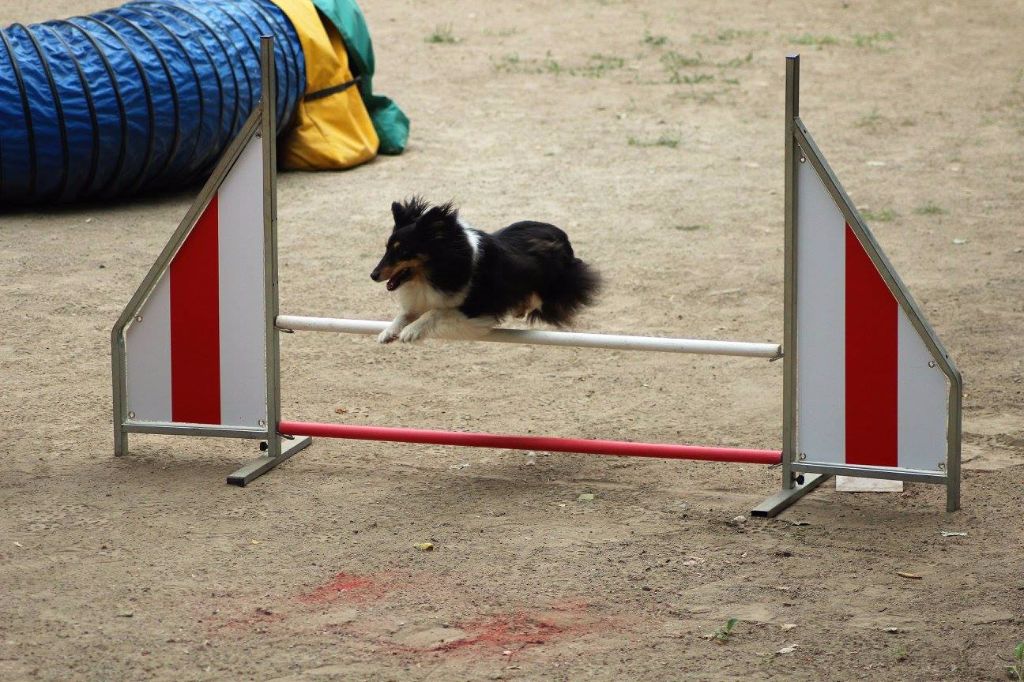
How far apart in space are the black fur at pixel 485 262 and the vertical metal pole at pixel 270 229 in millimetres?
450

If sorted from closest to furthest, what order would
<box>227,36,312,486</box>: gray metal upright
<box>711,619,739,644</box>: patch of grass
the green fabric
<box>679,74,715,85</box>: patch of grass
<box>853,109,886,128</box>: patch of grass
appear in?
<box>711,619,739,644</box>: patch of grass → <box>227,36,312,486</box>: gray metal upright → the green fabric → <box>853,109,886,128</box>: patch of grass → <box>679,74,715,85</box>: patch of grass

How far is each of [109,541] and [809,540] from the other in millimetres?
2311

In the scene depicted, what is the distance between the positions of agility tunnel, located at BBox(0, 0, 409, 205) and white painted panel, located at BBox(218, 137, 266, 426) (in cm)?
375

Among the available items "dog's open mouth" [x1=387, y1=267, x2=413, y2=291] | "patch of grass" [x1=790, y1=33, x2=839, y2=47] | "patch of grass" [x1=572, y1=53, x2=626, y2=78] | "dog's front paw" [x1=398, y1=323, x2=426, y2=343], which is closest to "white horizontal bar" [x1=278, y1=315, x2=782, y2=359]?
"dog's front paw" [x1=398, y1=323, x2=426, y2=343]

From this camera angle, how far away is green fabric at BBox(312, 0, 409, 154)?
10.6 meters

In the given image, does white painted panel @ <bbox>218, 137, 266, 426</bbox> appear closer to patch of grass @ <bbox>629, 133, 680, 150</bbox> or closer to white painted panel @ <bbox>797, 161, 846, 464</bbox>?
white painted panel @ <bbox>797, 161, 846, 464</bbox>

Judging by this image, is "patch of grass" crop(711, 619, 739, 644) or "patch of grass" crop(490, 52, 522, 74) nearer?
"patch of grass" crop(711, 619, 739, 644)

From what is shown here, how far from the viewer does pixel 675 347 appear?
494cm

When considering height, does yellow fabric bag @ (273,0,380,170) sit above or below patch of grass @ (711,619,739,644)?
above

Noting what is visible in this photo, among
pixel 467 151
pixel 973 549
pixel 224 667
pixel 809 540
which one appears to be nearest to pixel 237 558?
pixel 224 667

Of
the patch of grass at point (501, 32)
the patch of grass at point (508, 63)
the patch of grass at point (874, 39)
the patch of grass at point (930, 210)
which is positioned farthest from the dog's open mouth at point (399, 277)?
the patch of grass at point (874, 39)

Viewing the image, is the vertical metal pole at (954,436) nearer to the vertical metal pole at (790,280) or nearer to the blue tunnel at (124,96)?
the vertical metal pole at (790,280)

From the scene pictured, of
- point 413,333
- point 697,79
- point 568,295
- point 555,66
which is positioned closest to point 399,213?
point 413,333

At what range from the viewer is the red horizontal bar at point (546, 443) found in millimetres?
4949
